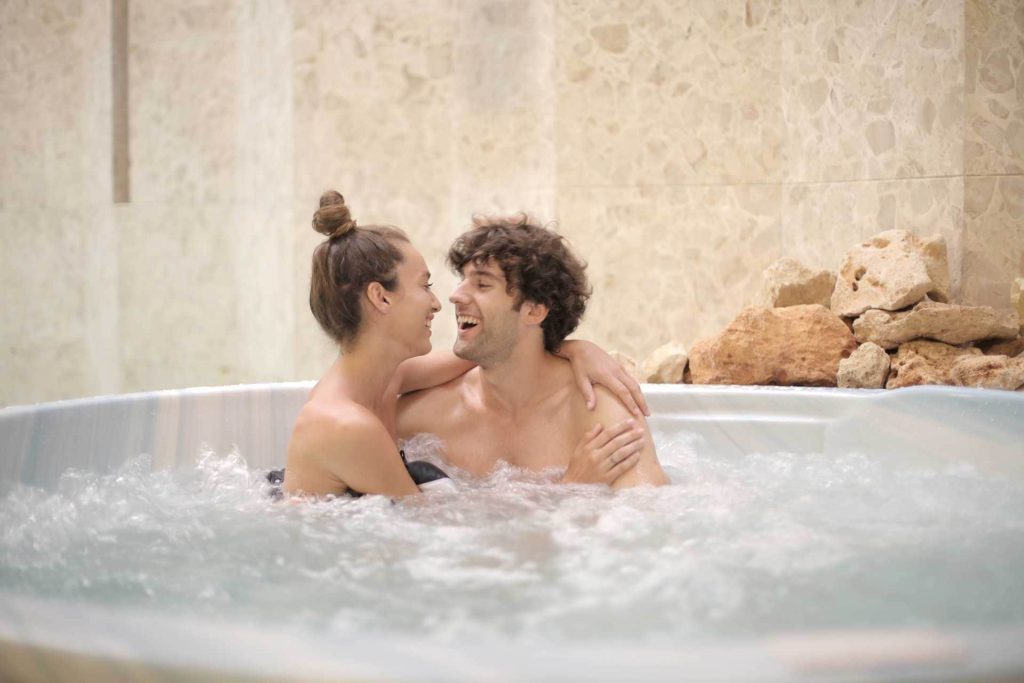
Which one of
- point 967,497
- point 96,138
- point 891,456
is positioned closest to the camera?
point 967,497

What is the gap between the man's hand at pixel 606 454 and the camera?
2.20 meters

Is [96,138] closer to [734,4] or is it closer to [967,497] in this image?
[734,4]

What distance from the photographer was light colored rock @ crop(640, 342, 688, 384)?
3.78 meters

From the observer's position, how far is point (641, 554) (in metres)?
1.64

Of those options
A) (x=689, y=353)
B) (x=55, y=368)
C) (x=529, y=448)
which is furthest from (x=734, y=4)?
(x=55, y=368)

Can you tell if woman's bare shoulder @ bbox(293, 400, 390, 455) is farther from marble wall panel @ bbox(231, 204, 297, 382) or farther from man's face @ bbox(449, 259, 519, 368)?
marble wall panel @ bbox(231, 204, 297, 382)

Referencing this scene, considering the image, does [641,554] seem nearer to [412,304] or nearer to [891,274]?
[412,304]

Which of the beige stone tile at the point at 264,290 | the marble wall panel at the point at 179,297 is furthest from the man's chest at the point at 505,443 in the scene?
the marble wall panel at the point at 179,297

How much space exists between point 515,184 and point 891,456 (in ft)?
7.08

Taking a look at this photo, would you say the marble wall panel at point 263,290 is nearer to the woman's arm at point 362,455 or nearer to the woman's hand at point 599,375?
the woman's hand at point 599,375

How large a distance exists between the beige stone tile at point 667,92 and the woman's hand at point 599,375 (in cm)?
191

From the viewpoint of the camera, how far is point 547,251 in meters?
2.33

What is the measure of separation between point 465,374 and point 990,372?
1603 mm

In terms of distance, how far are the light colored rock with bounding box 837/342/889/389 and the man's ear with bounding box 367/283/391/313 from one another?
1816mm
